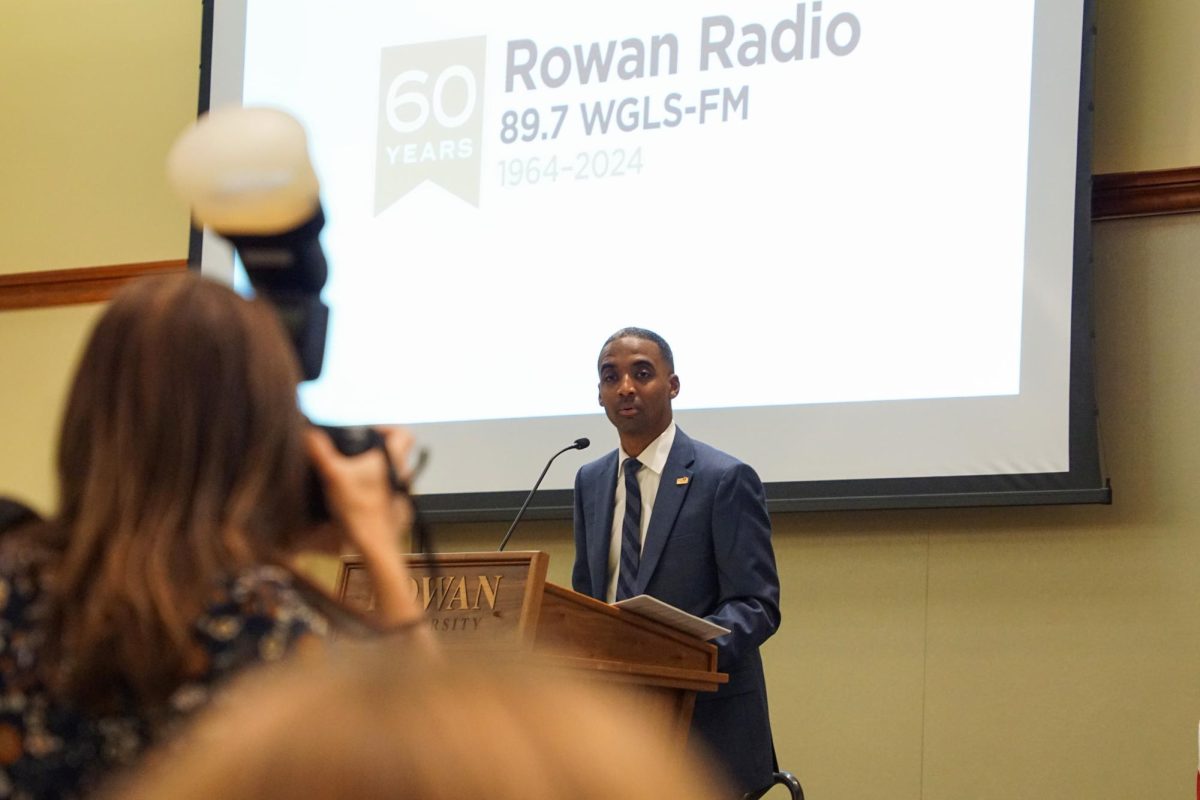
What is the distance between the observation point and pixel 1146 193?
15.2ft

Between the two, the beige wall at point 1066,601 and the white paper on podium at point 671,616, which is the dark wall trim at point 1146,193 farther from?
the white paper on podium at point 671,616

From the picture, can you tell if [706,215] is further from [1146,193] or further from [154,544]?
[154,544]

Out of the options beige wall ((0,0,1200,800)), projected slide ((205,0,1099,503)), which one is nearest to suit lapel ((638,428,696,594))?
projected slide ((205,0,1099,503))

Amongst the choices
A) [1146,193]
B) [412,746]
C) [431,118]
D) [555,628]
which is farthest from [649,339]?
[412,746]

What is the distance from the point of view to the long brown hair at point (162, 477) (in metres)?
1.20

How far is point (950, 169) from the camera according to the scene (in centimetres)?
466

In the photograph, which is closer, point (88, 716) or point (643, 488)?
point (88, 716)

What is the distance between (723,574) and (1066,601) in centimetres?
146

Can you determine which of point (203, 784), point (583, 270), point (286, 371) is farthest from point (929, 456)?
point (203, 784)

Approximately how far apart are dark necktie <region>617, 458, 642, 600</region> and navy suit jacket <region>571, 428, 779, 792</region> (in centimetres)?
6

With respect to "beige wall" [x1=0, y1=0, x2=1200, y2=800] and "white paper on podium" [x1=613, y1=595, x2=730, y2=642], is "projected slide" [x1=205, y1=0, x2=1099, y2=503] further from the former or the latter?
"white paper on podium" [x1=613, y1=595, x2=730, y2=642]

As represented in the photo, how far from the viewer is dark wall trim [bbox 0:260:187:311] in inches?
247

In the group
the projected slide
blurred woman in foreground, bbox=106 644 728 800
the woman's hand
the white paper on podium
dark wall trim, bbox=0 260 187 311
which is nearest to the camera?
blurred woman in foreground, bbox=106 644 728 800

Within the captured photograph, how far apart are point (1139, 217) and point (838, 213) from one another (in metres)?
0.89
